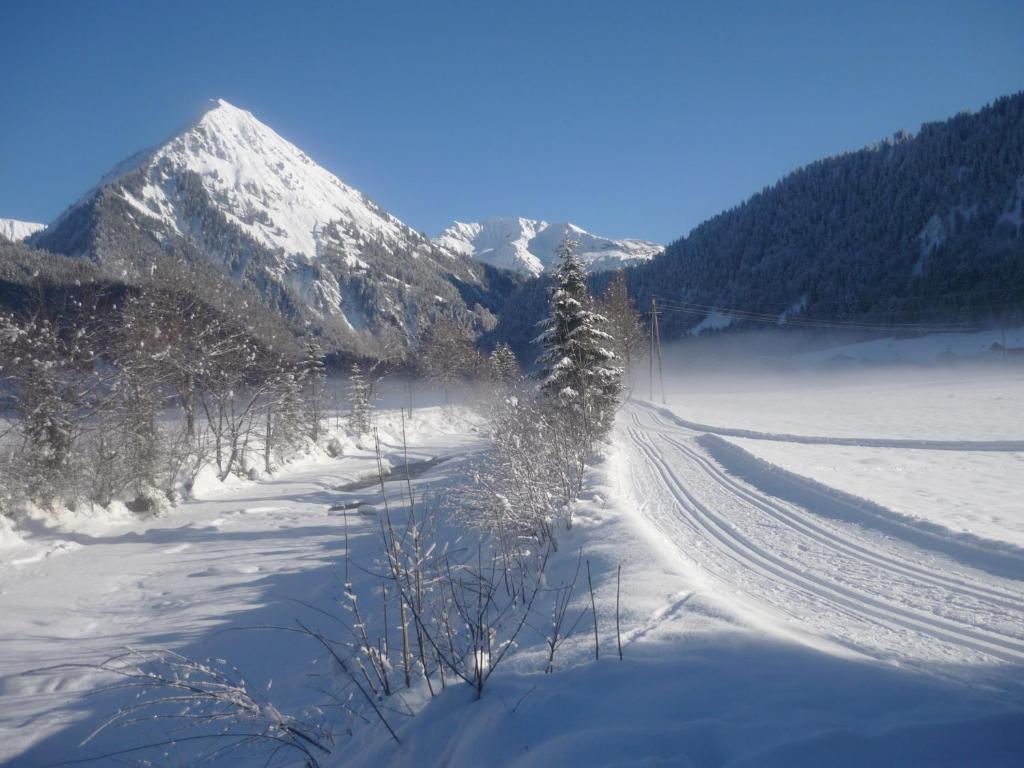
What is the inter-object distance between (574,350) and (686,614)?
12307 mm

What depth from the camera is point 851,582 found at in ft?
16.7

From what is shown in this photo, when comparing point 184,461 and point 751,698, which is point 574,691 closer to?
point 751,698

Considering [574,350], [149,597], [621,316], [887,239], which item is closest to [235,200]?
[621,316]

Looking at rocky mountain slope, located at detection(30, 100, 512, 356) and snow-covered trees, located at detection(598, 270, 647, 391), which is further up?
rocky mountain slope, located at detection(30, 100, 512, 356)

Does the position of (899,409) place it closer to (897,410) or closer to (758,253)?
(897,410)

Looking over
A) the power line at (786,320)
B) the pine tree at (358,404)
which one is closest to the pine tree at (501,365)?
the pine tree at (358,404)

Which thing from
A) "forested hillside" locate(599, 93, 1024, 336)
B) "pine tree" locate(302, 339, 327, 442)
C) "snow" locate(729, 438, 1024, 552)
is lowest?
"snow" locate(729, 438, 1024, 552)

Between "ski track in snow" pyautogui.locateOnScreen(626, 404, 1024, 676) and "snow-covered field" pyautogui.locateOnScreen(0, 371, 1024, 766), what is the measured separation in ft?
0.10

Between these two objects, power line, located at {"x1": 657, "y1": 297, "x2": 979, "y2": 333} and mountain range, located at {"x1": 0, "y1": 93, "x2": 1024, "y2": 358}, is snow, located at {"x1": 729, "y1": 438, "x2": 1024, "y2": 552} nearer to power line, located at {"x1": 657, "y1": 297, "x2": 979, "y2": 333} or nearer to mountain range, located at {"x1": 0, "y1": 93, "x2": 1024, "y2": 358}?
mountain range, located at {"x1": 0, "y1": 93, "x2": 1024, "y2": 358}

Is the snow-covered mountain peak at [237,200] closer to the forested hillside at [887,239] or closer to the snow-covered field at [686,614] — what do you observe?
the forested hillside at [887,239]

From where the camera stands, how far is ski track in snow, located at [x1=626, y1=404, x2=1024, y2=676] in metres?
3.70

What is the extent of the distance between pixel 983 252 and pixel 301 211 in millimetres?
194835

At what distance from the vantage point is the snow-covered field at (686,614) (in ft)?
7.03

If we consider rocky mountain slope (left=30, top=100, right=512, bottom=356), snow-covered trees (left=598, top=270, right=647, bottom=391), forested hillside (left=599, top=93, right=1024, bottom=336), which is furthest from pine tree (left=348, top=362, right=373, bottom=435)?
rocky mountain slope (left=30, top=100, right=512, bottom=356)
